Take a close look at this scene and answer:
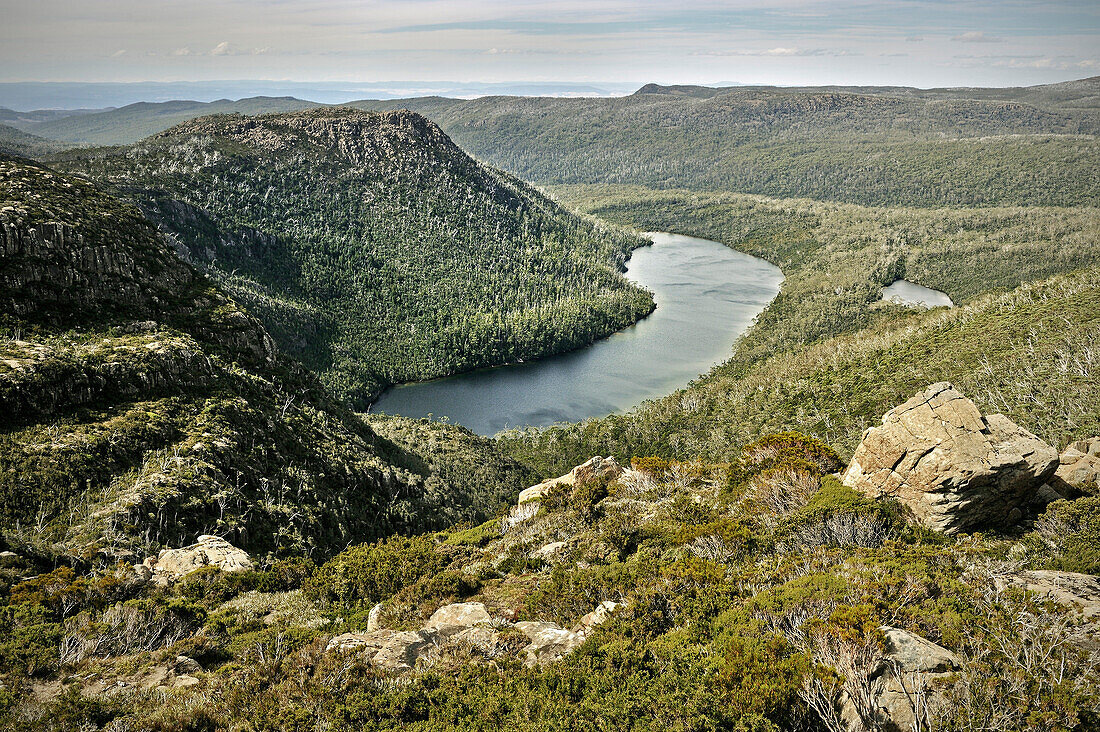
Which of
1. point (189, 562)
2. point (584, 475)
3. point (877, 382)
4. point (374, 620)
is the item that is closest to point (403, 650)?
point (374, 620)

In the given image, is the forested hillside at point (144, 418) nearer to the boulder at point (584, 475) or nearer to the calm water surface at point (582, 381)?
the boulder at point (584, 475)

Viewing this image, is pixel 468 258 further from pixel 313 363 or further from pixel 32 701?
pixel 32 701

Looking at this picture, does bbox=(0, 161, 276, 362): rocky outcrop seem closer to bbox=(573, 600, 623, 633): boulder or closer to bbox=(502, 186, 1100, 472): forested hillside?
bbox=(573, 600, 623, 633): boulder


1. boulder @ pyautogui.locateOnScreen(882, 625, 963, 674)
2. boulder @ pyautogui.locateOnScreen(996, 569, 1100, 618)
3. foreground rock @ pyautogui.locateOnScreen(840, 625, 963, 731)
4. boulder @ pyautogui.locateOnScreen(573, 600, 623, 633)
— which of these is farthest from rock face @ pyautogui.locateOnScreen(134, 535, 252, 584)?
boulder @ pyautogui.locateOnScreen(996, 569, 1100, 618)

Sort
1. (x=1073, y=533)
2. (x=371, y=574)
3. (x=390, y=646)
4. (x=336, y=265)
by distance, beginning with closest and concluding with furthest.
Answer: (x=390, y=646) → (x=1073, y=533) → (x=371, y=574) → (x=336, y=265)

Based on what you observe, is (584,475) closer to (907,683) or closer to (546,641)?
(546,641)

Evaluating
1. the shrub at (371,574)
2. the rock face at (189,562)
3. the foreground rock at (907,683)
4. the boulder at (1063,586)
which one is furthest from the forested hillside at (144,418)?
the boulder at (1063,586)
